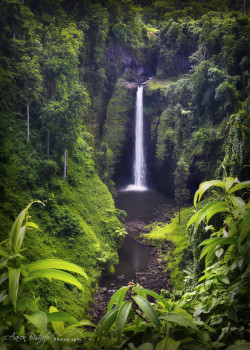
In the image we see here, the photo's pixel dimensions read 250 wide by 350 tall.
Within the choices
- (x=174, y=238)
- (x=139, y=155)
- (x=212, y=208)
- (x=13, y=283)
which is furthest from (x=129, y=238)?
(x=13, y=283)

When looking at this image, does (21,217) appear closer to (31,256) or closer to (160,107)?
(31,256)

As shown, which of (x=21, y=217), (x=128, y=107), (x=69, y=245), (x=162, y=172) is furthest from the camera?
(x=128, y=107)

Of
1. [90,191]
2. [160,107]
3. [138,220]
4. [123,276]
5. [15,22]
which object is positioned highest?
[15,22]

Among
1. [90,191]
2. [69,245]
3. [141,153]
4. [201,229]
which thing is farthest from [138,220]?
[201,229]

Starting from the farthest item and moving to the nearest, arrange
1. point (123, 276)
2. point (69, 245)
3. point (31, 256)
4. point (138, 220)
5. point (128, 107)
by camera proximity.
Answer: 1. point (128, 107)
2. point (138, 220)
3. point (123, 276)
4. point (69, 245)
5. point (31, 256)

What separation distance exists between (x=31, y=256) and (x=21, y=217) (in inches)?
190

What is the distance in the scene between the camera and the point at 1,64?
732 centimetres

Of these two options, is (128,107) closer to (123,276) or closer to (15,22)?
(15,22)

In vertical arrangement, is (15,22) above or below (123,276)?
above

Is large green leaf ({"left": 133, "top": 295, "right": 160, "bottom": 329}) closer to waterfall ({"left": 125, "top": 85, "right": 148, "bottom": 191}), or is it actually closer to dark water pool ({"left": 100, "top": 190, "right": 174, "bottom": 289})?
dark water pool ({"left": 100, "top": 190, "right": 174, "bottom": 289})

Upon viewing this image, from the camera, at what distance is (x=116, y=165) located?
1449 cm

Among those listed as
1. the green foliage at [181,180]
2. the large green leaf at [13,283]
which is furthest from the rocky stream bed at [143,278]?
the large green leaf at [13,283]

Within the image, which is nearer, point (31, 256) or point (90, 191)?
point (31, 256)

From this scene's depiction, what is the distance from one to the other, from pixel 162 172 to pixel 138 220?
421 cm
